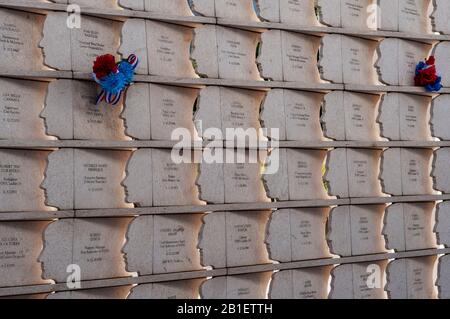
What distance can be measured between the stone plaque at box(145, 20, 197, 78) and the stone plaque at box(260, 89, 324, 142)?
30cm

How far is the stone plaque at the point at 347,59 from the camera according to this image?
2.69 metres

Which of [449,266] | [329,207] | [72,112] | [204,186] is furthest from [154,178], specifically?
[449,266]

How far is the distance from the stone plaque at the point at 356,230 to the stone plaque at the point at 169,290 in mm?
551

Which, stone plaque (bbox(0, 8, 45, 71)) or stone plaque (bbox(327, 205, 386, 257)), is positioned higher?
stone plaque (bbox(0, 8, 45, 71))

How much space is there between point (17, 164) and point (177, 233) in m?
0.57

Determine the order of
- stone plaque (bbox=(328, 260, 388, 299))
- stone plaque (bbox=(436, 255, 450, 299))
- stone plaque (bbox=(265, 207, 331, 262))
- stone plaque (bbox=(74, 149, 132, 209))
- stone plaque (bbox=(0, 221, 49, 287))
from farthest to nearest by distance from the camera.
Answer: stone plaque (bbox=(436, 255, 450, 299)), stone plaque (bbox=(328, 260, 388, 299)), stone plaque (bbox=(265, 207, 331, 262)), stone plaque (bbox=(74, 149, 132, 209)), stone plaque (bbox=(0, 221, 49, 287))

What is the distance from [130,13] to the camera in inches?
91.8

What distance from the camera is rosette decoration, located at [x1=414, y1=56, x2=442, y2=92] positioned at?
2.83 metres

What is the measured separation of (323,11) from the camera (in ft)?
8.87

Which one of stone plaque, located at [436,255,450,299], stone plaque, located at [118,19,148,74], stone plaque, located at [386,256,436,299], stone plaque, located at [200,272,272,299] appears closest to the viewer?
stone plaque, located at [118,19,148,74]

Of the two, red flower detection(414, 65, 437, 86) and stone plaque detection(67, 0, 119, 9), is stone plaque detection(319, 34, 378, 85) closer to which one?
red flower detection(414, 65, 437, 86)

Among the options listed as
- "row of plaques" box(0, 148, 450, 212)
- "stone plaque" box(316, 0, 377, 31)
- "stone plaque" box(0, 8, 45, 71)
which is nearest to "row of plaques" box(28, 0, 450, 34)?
"stone plaque" box(316, 0, 377, 31)

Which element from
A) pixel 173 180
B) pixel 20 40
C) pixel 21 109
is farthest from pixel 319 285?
pixel 20 40

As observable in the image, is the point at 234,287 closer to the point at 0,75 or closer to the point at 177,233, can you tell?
the point at 177,233
